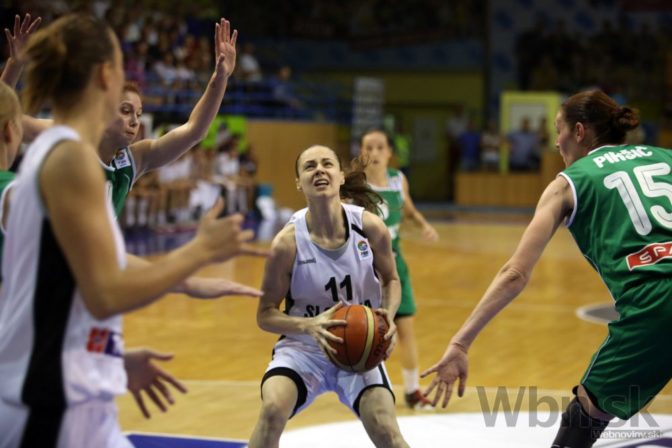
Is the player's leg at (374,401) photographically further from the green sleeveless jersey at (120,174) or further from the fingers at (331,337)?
the green sleeveless jersey at (120,174)

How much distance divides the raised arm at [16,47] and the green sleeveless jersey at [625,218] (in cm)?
250

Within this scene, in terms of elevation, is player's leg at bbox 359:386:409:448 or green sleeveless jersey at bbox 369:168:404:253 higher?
green sleeveless jersey at bbox 369:168:404:253

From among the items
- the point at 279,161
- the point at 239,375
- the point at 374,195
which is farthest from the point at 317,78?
the point at 374,195

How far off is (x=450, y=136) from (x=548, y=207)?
79.0ft

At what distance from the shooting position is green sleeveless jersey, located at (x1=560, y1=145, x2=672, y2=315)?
428 cm

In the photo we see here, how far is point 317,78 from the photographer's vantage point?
98.5 feet

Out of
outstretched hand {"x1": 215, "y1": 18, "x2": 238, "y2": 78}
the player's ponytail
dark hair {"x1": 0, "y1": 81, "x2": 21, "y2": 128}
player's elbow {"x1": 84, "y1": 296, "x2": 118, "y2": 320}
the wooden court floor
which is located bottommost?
the wooden court floor

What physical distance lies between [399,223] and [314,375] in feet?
10.4

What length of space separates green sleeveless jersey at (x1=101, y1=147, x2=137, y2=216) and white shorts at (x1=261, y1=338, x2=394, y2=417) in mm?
1072

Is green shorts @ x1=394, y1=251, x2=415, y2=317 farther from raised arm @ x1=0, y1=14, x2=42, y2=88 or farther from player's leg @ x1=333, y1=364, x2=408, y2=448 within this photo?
raised arm @ x1=0, y1=14, x2=42, y2=88

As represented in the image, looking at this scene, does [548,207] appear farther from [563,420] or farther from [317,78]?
[317,78]

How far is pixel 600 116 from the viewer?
455 centimetres

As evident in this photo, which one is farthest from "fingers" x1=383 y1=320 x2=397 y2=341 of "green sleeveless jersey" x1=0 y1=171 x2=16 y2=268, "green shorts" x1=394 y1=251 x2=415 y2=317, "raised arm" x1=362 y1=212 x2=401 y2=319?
"green shorts" x1=394 y1=251 x2=415 y2=317

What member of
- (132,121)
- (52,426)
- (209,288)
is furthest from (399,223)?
(52,426)
